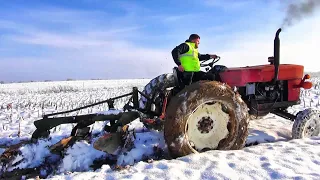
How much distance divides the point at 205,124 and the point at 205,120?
60 millimetres

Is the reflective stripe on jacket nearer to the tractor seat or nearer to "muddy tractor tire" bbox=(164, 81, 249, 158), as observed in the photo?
the tractor seat

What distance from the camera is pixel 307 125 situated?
18.2 feet

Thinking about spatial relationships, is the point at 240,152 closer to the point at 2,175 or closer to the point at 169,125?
the point at 169,125

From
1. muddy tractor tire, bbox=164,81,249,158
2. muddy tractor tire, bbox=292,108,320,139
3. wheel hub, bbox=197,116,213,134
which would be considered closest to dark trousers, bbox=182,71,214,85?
muddy tractor tire, bbox=164,81,249,158

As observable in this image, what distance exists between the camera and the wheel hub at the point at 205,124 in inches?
188

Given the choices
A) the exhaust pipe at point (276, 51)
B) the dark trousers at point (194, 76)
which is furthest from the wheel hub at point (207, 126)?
the exhaust pipe at point (276, 51)

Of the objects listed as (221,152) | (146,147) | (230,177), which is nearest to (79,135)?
(146,147)

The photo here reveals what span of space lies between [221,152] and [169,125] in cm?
81

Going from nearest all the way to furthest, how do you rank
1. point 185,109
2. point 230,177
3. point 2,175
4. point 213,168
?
1. point 230,177
2. point 213,168
3. point 2,175
4. point 185,109

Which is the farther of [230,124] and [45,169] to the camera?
[230,124]

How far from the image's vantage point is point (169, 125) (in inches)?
175

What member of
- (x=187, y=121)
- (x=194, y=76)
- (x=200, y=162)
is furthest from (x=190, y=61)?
(x=200, y=162)

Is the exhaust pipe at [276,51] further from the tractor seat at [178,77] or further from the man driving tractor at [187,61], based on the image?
the tractor seat at [178,77]

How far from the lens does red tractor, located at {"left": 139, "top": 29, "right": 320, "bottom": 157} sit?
448 cm
